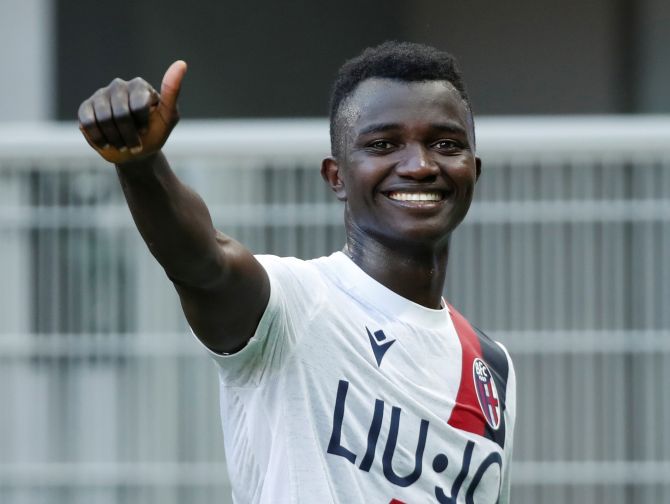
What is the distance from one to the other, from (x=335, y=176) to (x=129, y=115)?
3.39 feet

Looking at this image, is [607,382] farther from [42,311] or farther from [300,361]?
[300,361]

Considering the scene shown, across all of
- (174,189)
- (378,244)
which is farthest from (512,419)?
(174,189)

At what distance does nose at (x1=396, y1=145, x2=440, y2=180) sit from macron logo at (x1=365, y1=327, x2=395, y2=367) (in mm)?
356

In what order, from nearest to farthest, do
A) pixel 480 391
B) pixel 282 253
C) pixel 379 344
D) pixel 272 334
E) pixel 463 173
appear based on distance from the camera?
pixel 272 334 → pixel 379 344 → pixel 463 173 → pixel 480 391 → pixel 282 253

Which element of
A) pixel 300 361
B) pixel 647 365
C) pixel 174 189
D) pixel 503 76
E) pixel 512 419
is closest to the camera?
pixel 174 189

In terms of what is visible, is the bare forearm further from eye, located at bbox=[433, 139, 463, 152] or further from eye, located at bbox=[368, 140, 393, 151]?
eye, located at bbox=[433, 139, 463, 152]

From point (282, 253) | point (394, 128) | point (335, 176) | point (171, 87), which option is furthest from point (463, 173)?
point (282, 253)

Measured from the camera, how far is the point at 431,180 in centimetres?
312

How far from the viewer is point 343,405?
2.92 m

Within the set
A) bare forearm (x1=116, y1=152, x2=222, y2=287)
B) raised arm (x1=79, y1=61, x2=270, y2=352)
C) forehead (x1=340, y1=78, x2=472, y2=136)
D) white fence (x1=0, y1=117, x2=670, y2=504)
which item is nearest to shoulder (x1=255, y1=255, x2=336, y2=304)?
raised arm (x1=79, y1=61, x2=270, y2=352)

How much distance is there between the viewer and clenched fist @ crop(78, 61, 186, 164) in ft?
7.64

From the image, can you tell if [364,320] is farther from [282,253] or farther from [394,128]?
[282,253]

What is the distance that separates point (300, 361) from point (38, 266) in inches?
160

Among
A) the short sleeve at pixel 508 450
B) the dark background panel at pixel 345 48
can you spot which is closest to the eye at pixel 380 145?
the short sleeve at pixel 508 450
